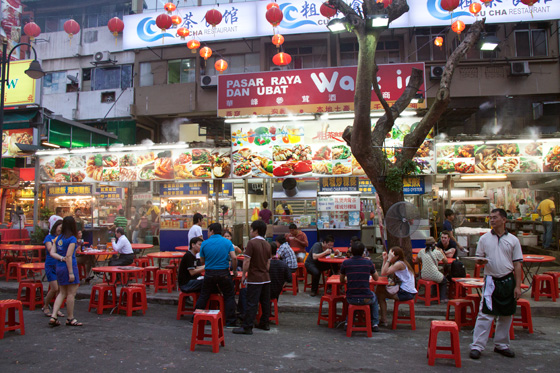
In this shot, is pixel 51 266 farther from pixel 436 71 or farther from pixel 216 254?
pixel 436 71

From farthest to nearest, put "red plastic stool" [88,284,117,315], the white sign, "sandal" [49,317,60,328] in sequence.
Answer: the white sign
"red plastic stool" [88,284,117,315]
"sandal" [49,317,60,328]

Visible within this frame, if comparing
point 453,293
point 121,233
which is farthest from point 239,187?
point 453,293

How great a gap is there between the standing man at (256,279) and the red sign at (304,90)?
619 cm

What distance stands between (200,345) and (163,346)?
49cm

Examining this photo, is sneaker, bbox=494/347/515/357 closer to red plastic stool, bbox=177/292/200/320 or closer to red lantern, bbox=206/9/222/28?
red plastic stool, bbox=177/292/200/320

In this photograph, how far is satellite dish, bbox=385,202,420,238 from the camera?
7.20 m

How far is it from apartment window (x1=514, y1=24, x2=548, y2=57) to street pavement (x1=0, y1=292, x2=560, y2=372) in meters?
13.9

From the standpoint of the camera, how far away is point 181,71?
19609 millimetres

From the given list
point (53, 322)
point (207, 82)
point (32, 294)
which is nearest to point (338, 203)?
point (32, 294)

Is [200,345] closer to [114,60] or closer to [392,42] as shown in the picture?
[392,42]

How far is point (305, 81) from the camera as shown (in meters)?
11.9

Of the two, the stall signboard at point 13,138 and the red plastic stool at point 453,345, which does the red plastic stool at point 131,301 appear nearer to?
the red plastic stool at point 453,345

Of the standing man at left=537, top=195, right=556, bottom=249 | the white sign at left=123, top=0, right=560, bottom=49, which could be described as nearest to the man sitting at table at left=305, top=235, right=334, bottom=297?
the standing man at left=537, top=195, right=556, bottom=249

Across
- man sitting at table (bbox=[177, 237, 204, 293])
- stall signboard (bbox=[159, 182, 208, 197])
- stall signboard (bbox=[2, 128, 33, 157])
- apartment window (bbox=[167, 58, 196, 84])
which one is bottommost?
man sitting at table (bbox=[177, 237, 204, 293])
